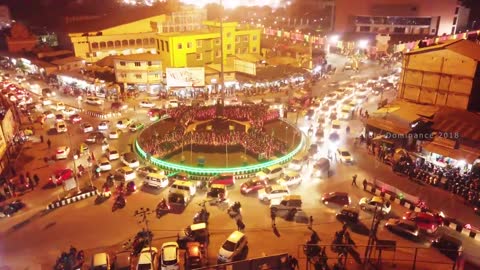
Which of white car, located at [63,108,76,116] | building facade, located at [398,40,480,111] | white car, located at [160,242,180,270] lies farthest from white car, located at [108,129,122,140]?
building facade, located at [398,40,480,111]

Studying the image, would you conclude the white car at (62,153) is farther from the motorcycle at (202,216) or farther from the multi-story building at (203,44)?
the multi-story building at (203,44)

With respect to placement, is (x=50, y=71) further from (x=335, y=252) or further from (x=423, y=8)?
(x=423, y=8)

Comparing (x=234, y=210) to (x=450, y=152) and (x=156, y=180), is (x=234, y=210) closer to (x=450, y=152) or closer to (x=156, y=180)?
(x=156, y=180)

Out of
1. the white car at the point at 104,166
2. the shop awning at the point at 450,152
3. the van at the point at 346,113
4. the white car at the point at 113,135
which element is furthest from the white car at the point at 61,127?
the shop awning at the point at 450,152

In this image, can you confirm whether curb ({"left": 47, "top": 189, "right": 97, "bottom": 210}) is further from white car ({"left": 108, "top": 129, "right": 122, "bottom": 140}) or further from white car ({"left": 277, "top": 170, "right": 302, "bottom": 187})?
white car ({"left": 277, "top": 170, "right": 302, "bottom": 187})

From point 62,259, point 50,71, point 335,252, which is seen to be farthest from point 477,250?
point 50,71
